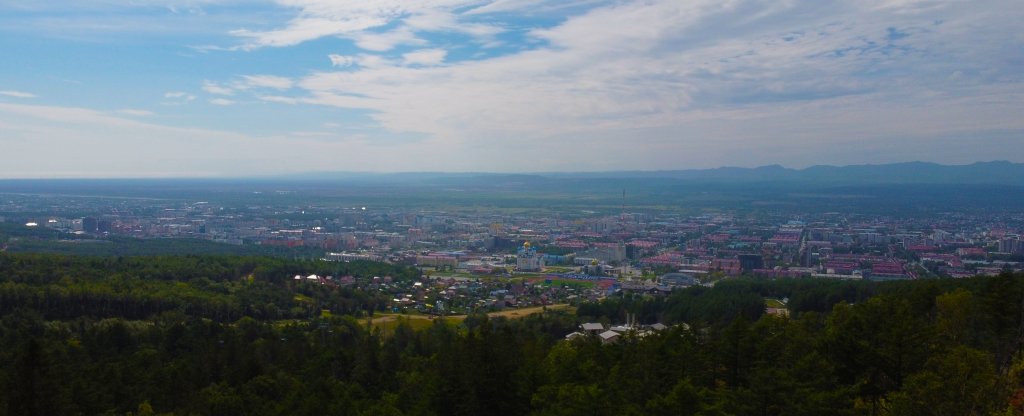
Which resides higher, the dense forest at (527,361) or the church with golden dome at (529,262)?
the dense forest at (527,361)

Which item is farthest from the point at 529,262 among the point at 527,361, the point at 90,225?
the point at 90,225

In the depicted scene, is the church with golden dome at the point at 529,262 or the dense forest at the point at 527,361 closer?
the dense forest at the point at 527,361

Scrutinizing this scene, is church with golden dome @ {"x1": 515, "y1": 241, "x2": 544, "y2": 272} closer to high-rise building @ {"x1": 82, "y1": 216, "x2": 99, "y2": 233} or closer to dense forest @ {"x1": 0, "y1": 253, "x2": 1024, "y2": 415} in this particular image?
dense forest @ {"x1": 0, "y1": 253, "x2": 1024, "y2": 415}

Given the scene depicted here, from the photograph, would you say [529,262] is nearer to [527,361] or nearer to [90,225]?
[527,361]

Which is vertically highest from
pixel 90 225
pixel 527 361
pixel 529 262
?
pixel 527 361

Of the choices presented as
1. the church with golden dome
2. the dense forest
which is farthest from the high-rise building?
the dense forest

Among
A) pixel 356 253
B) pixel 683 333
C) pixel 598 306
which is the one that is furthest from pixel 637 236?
pixel 683 333

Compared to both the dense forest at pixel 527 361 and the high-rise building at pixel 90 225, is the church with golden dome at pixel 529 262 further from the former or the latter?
the high-rise building at pixel 90 225

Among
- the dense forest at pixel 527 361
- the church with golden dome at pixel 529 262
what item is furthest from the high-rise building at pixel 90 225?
the dense forest at pixel 527 361
